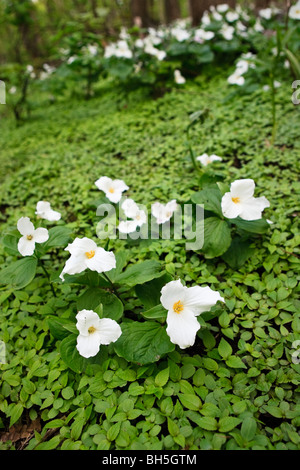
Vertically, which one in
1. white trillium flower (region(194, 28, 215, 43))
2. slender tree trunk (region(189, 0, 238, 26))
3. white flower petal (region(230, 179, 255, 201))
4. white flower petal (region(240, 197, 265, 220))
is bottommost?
white flower petal (region(240, 197, 265, 220))

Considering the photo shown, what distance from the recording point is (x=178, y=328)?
1.28 metres

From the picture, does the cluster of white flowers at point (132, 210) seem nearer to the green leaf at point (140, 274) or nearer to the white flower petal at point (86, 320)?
the green leaf at point (140, 274)

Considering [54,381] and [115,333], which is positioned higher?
[115,333]

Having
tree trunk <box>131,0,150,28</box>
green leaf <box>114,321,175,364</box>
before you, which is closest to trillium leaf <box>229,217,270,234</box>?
green leaf <box>114,321,175,364</box>

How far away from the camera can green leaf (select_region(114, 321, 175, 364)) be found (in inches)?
53.9

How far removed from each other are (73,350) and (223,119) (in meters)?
3.10

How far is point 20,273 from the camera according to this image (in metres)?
1.71

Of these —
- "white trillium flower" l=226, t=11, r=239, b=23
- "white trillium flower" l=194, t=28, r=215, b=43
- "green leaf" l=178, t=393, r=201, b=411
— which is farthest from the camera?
"white trillium flower" l=226, t=11, r=239, b=23

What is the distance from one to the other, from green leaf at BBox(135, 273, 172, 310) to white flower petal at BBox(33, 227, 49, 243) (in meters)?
0.58

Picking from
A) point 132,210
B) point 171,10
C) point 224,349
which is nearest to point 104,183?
point 132,210

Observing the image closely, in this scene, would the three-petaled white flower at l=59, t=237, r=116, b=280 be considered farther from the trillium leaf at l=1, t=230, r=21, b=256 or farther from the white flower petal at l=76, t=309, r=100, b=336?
the trillium leaf at l=1, t=230, r=21, b=256

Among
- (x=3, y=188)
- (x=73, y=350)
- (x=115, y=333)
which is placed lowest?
(x=3, y=188)
